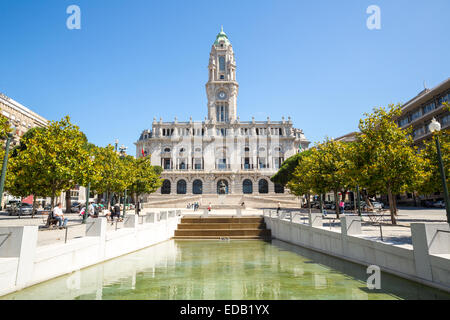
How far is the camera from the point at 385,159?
52.3ft

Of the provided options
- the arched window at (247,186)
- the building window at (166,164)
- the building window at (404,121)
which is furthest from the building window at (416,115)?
the building window at (166,164)

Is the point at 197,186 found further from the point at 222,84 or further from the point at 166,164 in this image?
the point at 222,84

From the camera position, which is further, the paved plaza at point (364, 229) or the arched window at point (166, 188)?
the arched window at point (166, 188)

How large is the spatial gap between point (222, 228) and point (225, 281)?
13619mm

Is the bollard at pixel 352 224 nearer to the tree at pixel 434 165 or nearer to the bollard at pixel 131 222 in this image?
the tree at pixel 434 165

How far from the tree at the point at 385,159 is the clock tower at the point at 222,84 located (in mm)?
57037

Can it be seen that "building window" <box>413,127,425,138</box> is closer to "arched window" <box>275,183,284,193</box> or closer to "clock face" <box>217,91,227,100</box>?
"arched window" <box>275,183,284,193</box>

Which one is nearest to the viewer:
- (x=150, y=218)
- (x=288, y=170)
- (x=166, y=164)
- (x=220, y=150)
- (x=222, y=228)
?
(x=150, y=218)

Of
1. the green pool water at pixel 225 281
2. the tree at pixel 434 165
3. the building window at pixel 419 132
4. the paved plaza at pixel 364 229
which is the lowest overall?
the green pool water at pixel 225 281

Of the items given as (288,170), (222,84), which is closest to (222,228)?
(288,170)

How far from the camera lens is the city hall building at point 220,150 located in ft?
221
